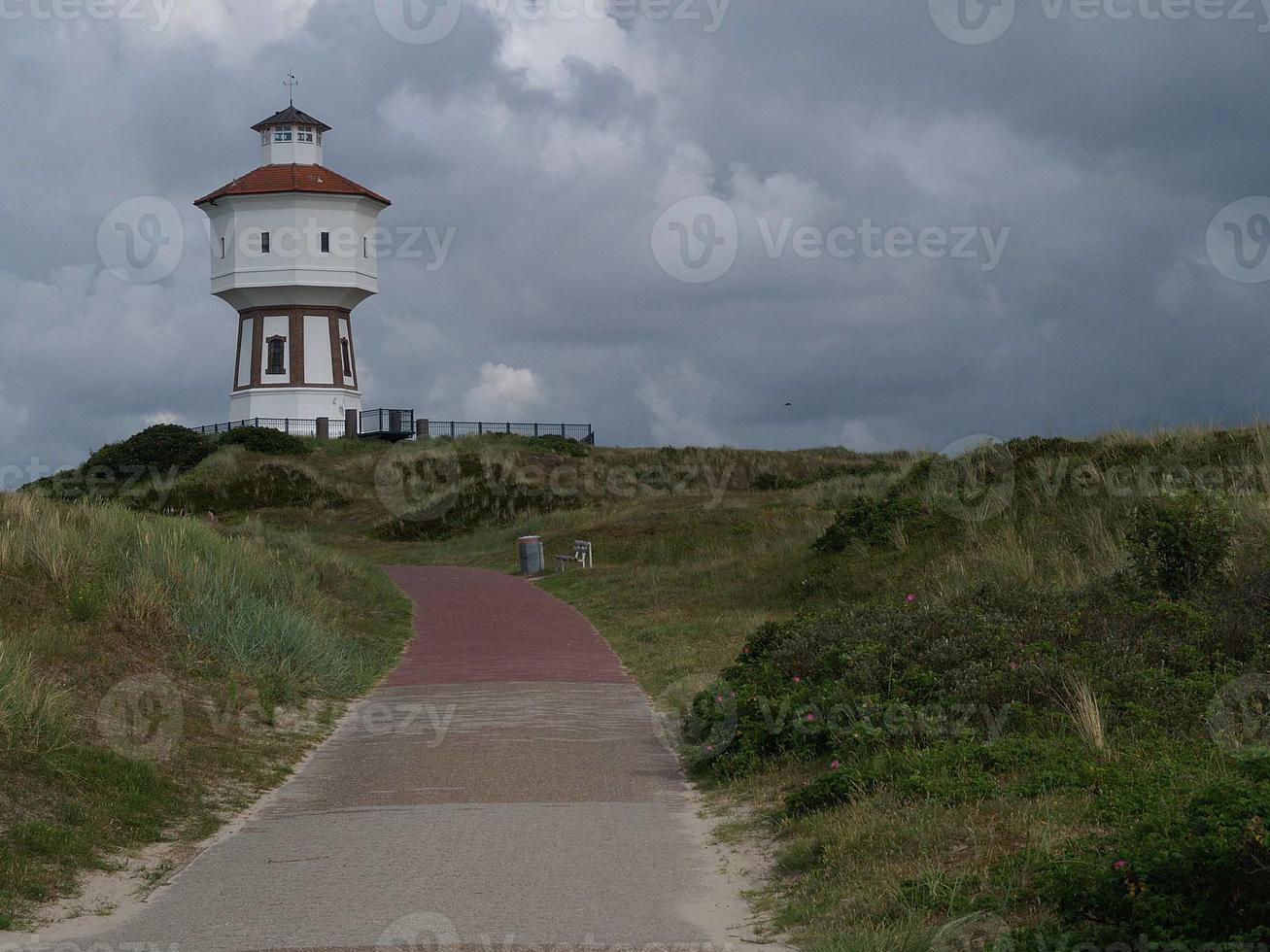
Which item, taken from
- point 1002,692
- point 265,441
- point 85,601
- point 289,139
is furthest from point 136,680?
point 289,139

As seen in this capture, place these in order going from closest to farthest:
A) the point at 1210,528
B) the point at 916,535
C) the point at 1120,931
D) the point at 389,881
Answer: the point at 1120,931 < the point at 389,881 < the point at 1210,528 < the point at 916,535

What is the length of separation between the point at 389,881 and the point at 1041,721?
4652 millimetres

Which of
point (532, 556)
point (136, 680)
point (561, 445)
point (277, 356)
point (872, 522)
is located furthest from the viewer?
point (561, 445)

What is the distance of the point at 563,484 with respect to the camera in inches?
2315

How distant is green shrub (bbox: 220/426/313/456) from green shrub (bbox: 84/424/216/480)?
1.10 metres

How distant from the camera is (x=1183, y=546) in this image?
42.8ft

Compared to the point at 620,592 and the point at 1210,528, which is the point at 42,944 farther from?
the point at 620,592

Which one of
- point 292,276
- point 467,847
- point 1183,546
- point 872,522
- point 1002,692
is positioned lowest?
point 467,847

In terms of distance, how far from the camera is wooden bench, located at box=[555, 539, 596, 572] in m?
33.6

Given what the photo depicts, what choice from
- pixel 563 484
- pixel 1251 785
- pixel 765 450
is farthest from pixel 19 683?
pixel 765 450

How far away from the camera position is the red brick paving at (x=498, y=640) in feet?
55.5

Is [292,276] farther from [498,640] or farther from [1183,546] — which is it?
[1183,546]

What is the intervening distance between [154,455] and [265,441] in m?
6.02

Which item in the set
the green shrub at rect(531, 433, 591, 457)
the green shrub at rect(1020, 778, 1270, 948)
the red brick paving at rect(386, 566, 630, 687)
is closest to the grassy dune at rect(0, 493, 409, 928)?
the red brick paving at rect(386, 566, 630, 687)
